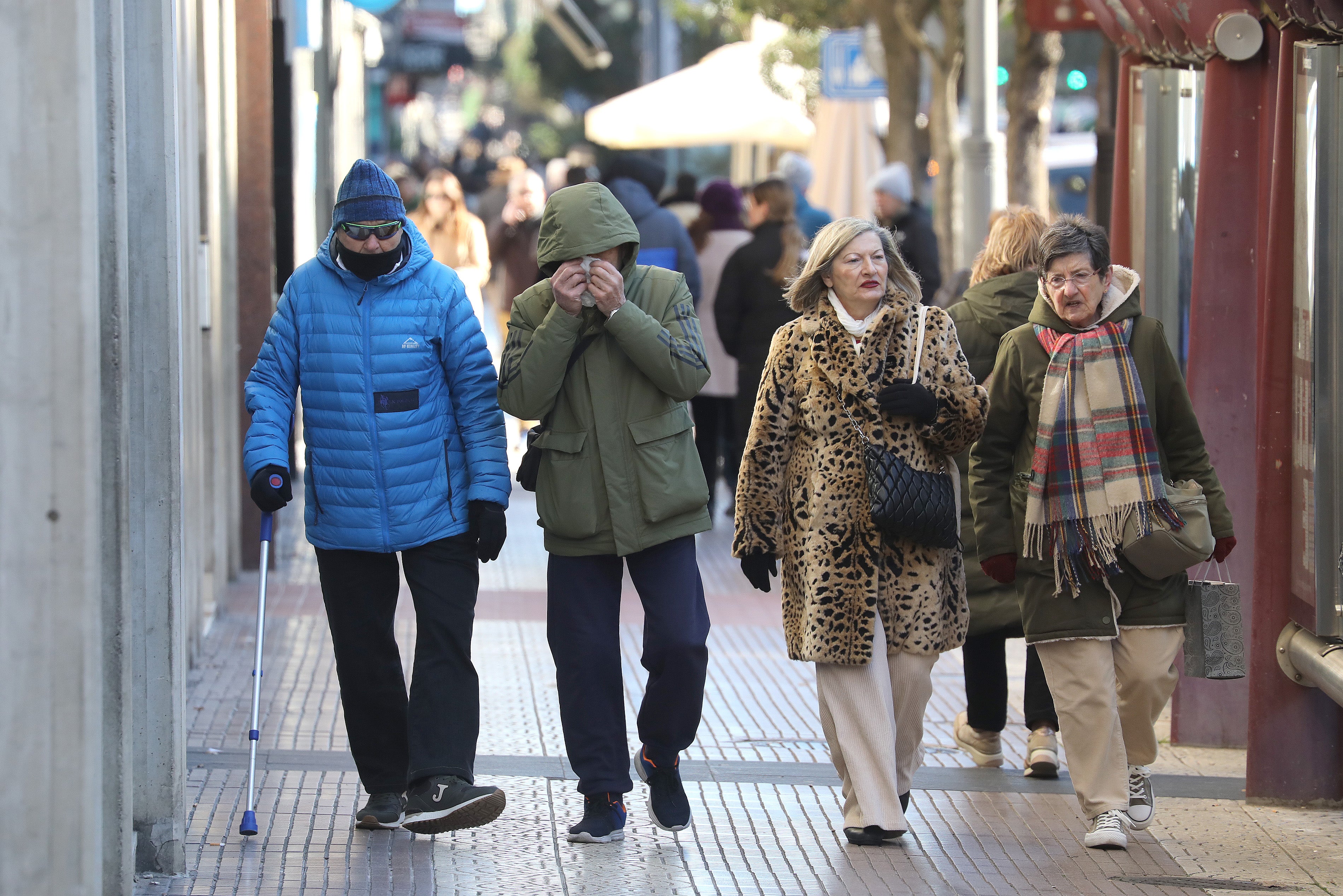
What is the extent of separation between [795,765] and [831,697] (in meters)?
1.05

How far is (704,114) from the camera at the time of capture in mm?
17859

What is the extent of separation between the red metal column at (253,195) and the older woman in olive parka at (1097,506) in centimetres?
563

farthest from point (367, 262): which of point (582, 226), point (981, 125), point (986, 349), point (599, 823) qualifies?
point (981, 125)

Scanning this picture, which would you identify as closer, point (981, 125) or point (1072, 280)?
point (1072, 280)

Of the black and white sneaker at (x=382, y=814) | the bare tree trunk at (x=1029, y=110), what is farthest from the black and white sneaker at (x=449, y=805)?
the bare tree trunk at (x=1029, y=110)

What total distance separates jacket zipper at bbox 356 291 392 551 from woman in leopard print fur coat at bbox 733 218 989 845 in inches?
38.9

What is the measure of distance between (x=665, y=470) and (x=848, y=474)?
0.53 m

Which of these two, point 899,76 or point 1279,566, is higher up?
point 899,76

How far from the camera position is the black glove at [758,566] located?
5.59 meters

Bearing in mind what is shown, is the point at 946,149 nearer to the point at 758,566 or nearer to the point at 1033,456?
the point at 1033,456

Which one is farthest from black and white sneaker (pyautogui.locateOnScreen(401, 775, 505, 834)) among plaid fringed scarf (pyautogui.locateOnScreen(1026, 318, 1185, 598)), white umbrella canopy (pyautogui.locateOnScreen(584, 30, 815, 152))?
white umbrella canopy (pyautogui.locateOnScreen(584, 30, 815, 152))

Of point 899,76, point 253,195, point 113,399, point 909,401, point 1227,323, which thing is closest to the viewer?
point 113,399

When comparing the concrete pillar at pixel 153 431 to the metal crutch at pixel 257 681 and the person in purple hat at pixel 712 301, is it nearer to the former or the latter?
the metal crutch at pixel 257 681

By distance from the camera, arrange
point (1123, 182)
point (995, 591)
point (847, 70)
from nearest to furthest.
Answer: point (995, 591) → point (1123, 182) → point (847, 70)
